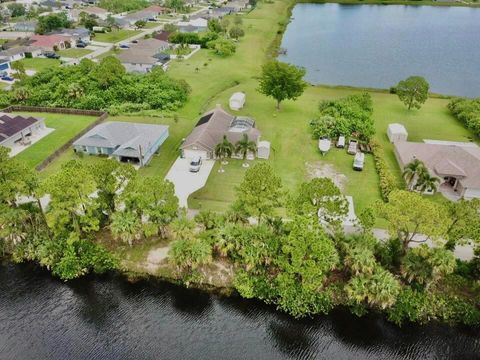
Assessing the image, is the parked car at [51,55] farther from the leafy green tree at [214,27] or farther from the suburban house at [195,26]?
the leafy green tree at [214,27]

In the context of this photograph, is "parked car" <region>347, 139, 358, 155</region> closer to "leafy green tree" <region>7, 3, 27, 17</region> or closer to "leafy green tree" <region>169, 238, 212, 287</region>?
"leafy green tree" <region>169, 238, 212, 287</region>

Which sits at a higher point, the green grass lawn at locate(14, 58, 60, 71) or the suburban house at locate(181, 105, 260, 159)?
the suburban house at locate(181, 105, 260, 159)

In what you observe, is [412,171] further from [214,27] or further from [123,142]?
[214,27]

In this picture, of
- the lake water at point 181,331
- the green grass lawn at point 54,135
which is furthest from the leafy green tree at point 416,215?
the green grass lawn at point 54,135

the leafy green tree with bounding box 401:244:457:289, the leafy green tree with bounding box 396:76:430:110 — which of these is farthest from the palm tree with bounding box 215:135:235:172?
the leafy green tree with bounding box 396:76:430:110

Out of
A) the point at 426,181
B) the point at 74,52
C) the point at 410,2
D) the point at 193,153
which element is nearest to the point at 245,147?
the point at 193,153

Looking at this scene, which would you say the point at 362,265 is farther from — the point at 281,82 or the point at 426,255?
the point at 281,82
